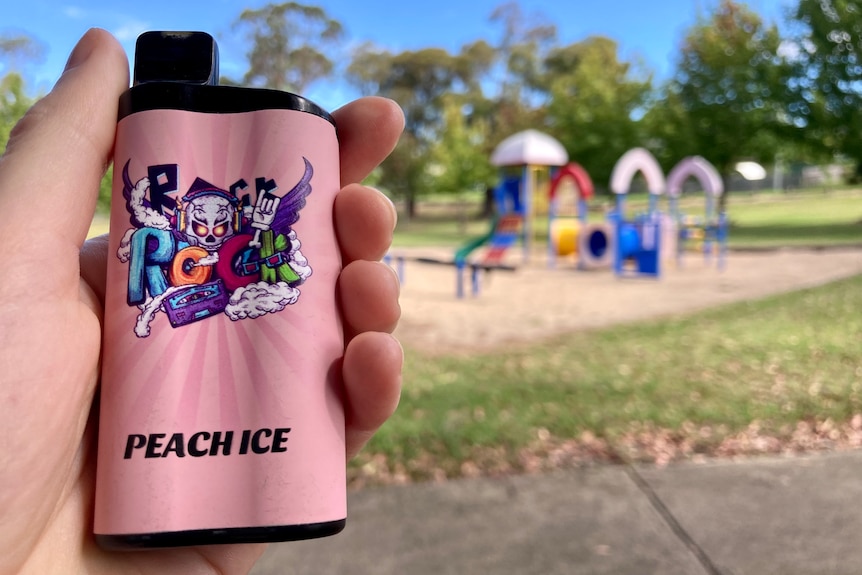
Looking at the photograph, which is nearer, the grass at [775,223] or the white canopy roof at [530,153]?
the white canopy roof at [530,153]

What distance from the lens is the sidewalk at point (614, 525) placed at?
2490mm

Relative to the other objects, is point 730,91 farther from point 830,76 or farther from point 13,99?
point 13,99

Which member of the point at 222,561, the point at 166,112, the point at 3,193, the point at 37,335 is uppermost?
the point at 166,112

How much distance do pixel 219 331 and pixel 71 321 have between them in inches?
11.3

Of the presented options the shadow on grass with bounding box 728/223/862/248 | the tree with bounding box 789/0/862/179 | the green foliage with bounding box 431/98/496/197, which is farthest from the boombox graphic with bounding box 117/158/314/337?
the green foliage with bounding box 431/98/496/197

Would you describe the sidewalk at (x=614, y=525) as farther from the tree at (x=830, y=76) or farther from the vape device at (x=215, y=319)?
the tree at (x=830, y=76)

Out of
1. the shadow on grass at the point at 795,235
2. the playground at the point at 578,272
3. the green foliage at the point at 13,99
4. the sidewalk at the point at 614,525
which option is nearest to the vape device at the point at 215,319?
the sidewalk at the point at 614,525

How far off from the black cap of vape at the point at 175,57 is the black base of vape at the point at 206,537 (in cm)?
87

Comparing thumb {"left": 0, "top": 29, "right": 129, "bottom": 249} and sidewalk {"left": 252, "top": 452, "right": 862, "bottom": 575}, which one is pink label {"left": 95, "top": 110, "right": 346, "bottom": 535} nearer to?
thumb {"left": 0, "top": 29, "right": 129, "bottom": 249}

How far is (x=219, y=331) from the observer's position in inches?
51.9

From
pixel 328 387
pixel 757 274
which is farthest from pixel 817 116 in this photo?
pixel 328 387

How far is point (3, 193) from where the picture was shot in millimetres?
1299

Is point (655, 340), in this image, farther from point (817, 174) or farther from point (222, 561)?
point (817, 174)

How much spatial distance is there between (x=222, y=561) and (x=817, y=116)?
76.3ft
